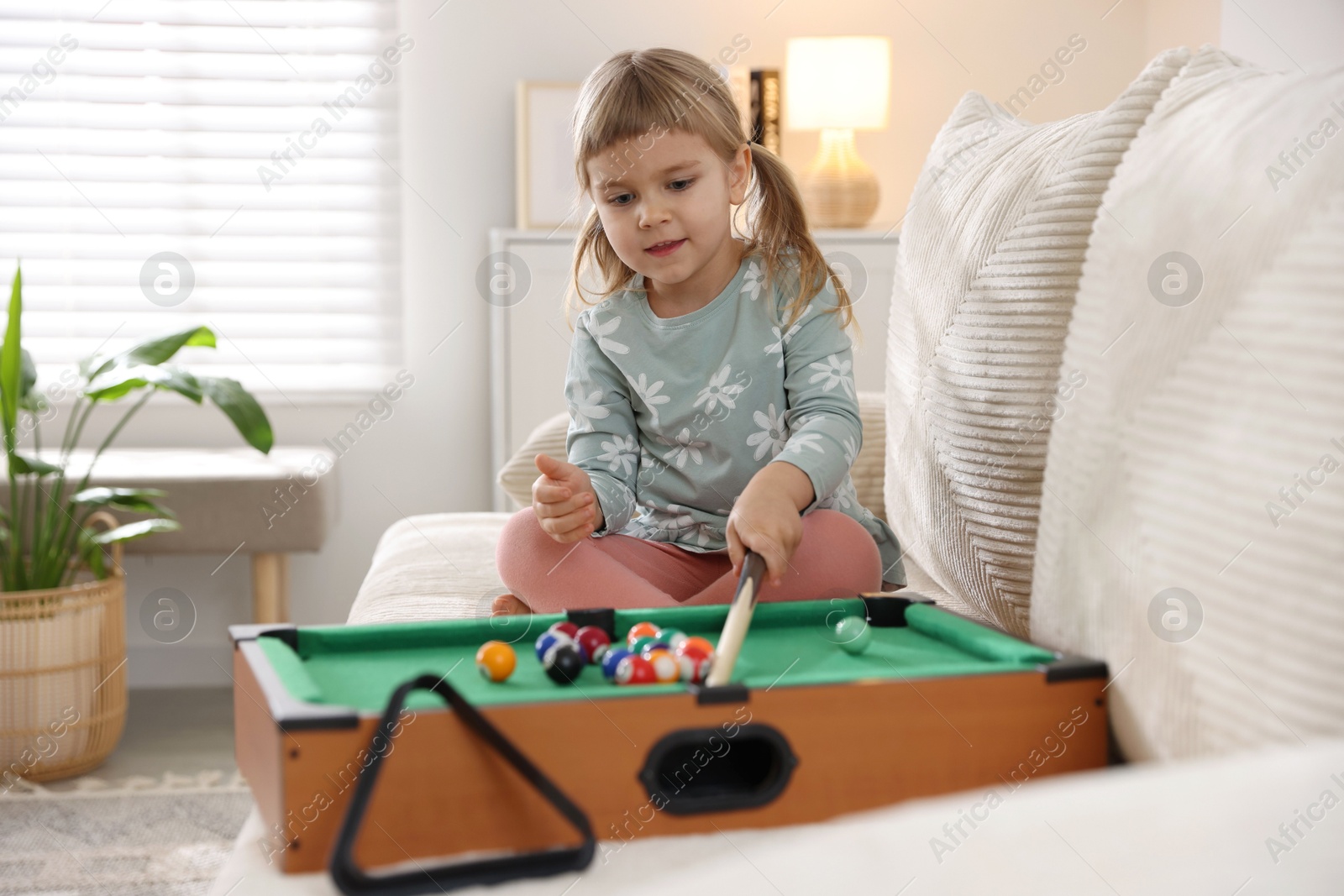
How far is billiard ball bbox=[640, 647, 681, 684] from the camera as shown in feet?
2.20

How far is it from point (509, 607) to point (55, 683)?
1.18 metres

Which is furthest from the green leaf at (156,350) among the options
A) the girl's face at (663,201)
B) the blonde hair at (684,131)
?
the girl's face at (663,201)

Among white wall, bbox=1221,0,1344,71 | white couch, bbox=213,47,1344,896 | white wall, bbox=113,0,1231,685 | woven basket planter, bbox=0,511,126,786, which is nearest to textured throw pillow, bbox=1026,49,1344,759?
white couch, bbox=213,47,1344,896

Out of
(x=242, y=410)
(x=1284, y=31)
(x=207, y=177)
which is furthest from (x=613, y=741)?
(x=207, y=177)

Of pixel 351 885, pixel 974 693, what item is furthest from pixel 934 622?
pixel 351 885

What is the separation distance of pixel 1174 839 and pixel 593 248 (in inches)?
43.9

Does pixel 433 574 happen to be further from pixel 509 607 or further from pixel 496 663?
pixel 496 663

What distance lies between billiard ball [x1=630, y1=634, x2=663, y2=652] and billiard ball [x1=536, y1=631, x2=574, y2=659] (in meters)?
0.04

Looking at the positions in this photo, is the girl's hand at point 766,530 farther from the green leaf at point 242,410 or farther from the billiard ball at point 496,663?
the green leaf at point 242,410

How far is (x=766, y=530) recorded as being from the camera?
0.88m

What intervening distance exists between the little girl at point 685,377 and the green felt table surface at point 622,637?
0.49ft

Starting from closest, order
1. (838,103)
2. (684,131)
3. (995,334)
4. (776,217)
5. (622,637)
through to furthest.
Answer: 1. (622,637)
2. (995,334)
3. (684,131)
4. (776,217)
5. (838,103)

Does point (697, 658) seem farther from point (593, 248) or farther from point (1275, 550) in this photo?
point (593, 248)

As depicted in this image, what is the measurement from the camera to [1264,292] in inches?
23.6
